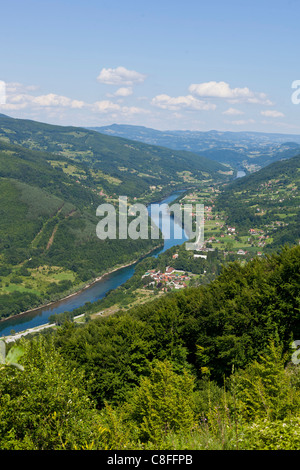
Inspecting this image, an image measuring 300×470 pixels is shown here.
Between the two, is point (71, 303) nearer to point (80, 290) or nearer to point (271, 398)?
point (80, 290)

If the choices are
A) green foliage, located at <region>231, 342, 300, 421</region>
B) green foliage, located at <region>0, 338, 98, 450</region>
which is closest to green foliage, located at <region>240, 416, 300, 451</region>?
green foliage, located at <region>231, 342, 300, 421</region>

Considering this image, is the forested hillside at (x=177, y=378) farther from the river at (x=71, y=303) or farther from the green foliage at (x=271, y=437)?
the river at (x=71, y=303)

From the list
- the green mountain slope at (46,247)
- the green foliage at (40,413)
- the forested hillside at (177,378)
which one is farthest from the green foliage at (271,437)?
the green mountain slope at (46,247)

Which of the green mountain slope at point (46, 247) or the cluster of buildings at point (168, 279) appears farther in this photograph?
the green mountain slope at point (46, 247)

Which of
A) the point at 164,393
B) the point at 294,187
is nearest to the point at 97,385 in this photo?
the point at 164,393

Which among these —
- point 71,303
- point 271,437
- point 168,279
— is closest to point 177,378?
point 271,437
